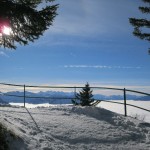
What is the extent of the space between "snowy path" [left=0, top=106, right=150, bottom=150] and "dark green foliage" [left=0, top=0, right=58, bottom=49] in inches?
157

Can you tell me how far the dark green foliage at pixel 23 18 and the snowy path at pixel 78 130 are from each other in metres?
3.99

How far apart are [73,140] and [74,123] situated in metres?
1.93

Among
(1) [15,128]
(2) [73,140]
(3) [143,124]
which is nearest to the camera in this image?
(1) [15,128]

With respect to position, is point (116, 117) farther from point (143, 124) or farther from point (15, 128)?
point (15, 128)

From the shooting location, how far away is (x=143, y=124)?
1420cm

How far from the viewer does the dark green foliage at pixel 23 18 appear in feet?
47.1

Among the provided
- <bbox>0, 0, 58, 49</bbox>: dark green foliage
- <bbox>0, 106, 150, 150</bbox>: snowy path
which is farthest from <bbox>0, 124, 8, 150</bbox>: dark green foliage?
<bbox>0, 0, 58, 49</bbox>: dark green foliage

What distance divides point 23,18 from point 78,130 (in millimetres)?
5717

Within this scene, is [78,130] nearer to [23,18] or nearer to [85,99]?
[23,18]

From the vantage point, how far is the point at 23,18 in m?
15.1

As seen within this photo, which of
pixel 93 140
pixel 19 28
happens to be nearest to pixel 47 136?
pixel 93 140

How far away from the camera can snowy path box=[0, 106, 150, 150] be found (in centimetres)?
1058

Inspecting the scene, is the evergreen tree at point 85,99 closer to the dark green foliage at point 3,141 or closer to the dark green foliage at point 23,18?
the dark green foliage at point 23,18

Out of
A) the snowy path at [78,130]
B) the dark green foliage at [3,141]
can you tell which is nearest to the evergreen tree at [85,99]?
the snowy path at [78,130]
